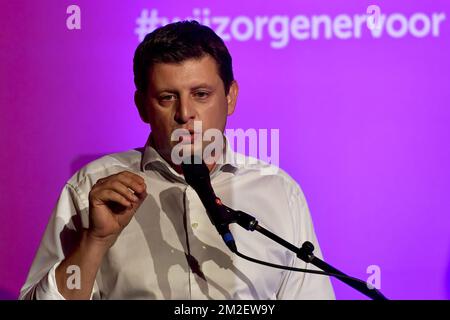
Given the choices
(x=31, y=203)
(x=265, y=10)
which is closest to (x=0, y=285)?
(x=31, y=203)

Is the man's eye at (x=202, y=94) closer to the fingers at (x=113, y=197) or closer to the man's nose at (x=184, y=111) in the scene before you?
the man's nose at (x=184, y=111)

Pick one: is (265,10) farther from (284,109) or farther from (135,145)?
(135,145)

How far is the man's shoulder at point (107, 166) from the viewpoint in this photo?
1.70 m

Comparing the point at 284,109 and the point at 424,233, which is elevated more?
the point at 284,109

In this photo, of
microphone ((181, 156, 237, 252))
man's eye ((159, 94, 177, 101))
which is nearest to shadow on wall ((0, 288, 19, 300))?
man's eye ((159, 94, 177, 101))

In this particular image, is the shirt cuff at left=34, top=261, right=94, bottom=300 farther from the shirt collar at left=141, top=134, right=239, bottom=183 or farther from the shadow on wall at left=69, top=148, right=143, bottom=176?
the shadow on wall at left=69, top=148, right=143, bottom=176

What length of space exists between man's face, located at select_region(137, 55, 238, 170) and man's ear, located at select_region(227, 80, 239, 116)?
98 millimetres

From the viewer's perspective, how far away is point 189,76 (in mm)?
1595

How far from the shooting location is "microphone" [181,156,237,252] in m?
1.23

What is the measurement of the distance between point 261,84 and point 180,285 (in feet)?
2.10

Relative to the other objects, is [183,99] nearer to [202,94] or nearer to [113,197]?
[202,94]
